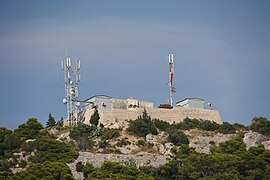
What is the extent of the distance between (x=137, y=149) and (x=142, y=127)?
3.13 meters

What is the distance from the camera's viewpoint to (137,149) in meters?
74.4

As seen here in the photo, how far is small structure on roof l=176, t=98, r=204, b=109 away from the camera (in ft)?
269

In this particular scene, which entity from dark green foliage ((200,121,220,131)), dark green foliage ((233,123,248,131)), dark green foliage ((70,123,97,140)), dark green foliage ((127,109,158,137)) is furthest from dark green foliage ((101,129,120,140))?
Answer: dark green foliage ((233,123,248,131))

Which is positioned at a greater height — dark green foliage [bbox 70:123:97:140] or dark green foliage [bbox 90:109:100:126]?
dark green foliage [bbox 90:109:100:126]

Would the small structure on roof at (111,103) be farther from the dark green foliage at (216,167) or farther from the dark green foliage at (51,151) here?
the dark green foliage at (216,167)

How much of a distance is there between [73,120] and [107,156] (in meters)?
10.4

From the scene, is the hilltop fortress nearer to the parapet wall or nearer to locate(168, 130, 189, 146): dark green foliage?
the parapet wall

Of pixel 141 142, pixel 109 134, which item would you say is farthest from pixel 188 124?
pixel 109 134

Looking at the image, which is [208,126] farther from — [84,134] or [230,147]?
[84,134]

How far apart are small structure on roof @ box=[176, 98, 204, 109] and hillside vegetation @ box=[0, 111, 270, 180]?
7.67ft

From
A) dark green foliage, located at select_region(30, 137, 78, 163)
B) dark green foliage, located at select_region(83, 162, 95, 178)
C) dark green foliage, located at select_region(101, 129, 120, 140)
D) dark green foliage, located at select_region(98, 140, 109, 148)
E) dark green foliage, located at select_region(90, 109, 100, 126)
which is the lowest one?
dark green foliage, located at select_region(83, 162, 95, 178)

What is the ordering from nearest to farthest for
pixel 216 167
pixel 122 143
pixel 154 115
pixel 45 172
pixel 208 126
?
pixel 45 172 < pixel 216 167 < pixel 122 143 < pixel 208 126 < pixel 154 115

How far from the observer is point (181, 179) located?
2640 inches

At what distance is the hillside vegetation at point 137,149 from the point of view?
221ft
